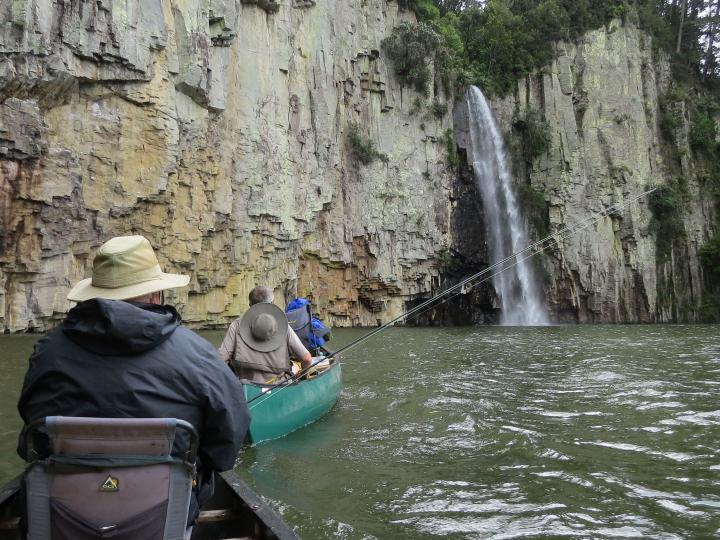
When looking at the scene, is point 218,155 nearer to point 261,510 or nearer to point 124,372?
point 261,510

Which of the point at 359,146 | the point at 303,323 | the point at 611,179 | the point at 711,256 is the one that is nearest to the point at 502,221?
the point at 611,179

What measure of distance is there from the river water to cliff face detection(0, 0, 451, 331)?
5591mm

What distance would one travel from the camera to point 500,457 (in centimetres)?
583

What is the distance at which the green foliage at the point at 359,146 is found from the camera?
2591 centimetres

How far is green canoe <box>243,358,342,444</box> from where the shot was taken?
6324mm

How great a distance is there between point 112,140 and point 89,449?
15.3 meters

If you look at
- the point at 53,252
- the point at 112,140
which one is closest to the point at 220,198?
the point at 112,140

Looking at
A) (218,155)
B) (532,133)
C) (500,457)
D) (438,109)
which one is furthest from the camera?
(532,133)

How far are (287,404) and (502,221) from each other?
2404 cm

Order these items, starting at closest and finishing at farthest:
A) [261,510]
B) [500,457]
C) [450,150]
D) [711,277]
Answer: [261,510]
[500,457]
[450,150]
[711,277]

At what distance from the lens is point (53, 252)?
14.9 m

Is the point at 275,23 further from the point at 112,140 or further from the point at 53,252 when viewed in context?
the point at 53,252

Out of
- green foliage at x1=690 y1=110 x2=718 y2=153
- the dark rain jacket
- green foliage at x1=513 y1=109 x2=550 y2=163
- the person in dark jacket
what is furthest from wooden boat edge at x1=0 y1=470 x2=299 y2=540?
green foliage at x1=690 y1=110 x2=718 y2=153

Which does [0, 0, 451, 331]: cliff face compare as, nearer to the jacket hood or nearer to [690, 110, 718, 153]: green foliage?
the jacket hood
